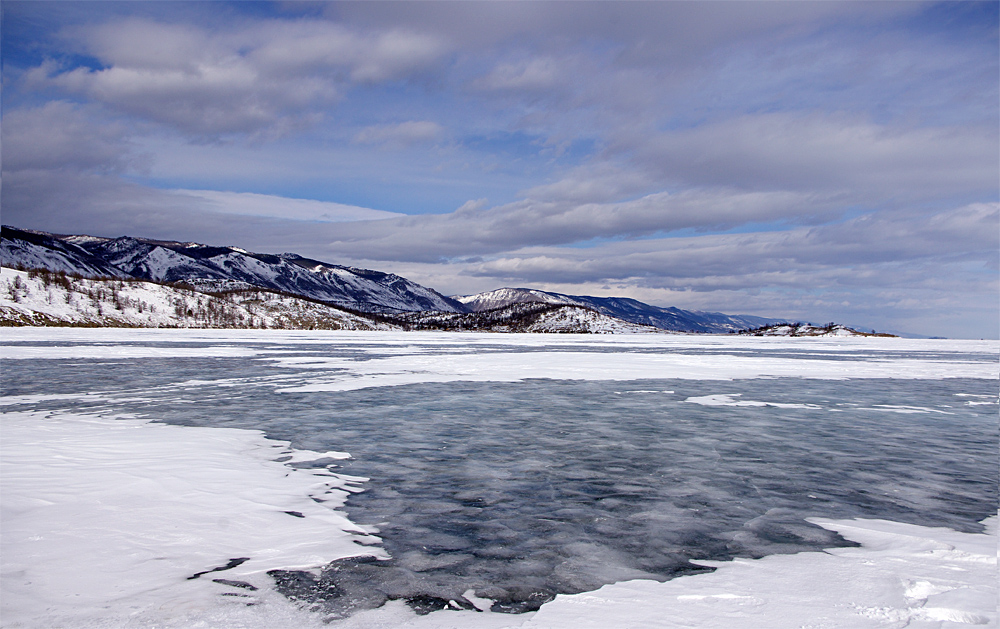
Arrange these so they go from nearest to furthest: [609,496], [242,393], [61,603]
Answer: [61,603], [609,496], [242,393]

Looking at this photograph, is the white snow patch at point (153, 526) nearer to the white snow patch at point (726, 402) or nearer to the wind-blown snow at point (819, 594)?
the wind-blown snow at point (819, 594)

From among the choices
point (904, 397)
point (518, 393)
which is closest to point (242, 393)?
point (518, 393)

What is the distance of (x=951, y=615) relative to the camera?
16.9ft

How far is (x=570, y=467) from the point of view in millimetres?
10719

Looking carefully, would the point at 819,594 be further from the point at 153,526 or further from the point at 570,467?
the point at 153,526

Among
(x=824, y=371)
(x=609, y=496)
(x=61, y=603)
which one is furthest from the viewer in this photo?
(x=824, y=371)

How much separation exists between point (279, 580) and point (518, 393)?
662 inches

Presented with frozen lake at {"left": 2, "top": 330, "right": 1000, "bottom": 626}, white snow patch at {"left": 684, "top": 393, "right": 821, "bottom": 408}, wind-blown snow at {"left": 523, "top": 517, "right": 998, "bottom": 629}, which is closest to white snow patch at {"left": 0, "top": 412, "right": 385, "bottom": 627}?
frozen lake at {"left": 2, "top": 330, "right": 1000, "bottom": 626}

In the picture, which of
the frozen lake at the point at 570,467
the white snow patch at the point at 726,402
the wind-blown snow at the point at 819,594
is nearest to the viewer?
the wind-blown snow at the point at 819,594

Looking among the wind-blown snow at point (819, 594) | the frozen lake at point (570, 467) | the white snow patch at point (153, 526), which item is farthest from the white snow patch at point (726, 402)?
the white snow patch at point (153, 526)

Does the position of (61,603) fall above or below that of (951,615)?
below

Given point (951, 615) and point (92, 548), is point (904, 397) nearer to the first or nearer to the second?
point (951, 615)

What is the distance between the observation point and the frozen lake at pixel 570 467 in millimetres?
6219

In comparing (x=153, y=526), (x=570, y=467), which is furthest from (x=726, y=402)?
(x=153, y=526)
